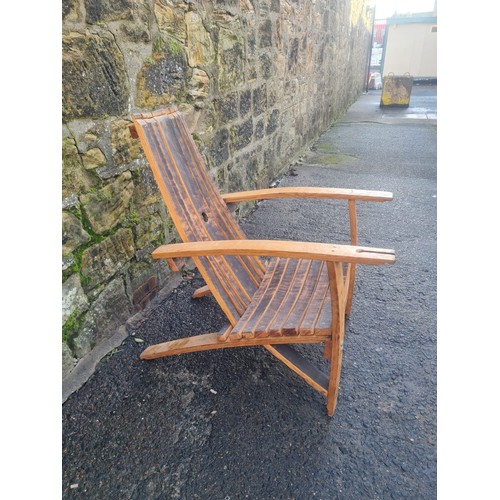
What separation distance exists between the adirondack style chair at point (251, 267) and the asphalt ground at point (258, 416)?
135mm

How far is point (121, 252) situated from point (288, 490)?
1240 mm

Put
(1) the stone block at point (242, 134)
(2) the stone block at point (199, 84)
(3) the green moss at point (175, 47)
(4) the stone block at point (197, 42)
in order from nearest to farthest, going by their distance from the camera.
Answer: (3) the green moss at point (175, 47) < (4) the stone block at point (197, 42) < (2) the stone block at point (199, 84) < (1) the stone block at point (242, 134)

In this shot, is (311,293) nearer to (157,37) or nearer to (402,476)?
(402,476)

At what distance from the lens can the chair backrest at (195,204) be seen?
1496mm

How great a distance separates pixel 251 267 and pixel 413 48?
19242 mm

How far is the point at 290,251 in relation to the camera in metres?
1.19

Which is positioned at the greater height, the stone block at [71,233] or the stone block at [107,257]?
the stone block at [71,233]

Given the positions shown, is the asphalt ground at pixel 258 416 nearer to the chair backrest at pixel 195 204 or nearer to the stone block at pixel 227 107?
the chair backrest at pixel 195 204

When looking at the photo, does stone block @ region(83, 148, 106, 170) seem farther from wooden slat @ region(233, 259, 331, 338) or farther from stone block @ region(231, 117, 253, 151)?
stone block @ region(231, 117, 253, 151)

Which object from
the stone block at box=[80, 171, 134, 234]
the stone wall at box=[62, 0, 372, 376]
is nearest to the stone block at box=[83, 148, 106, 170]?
the stone wall at box=[62, 0, 372, 376]

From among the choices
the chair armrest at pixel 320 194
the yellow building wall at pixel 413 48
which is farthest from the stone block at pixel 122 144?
the yellow building wall at pixel 413 48

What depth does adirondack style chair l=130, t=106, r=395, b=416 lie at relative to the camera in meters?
1.24

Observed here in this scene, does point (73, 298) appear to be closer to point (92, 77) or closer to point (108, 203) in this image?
point (108, 203)

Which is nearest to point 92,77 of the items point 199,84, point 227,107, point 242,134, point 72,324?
point 199,84
